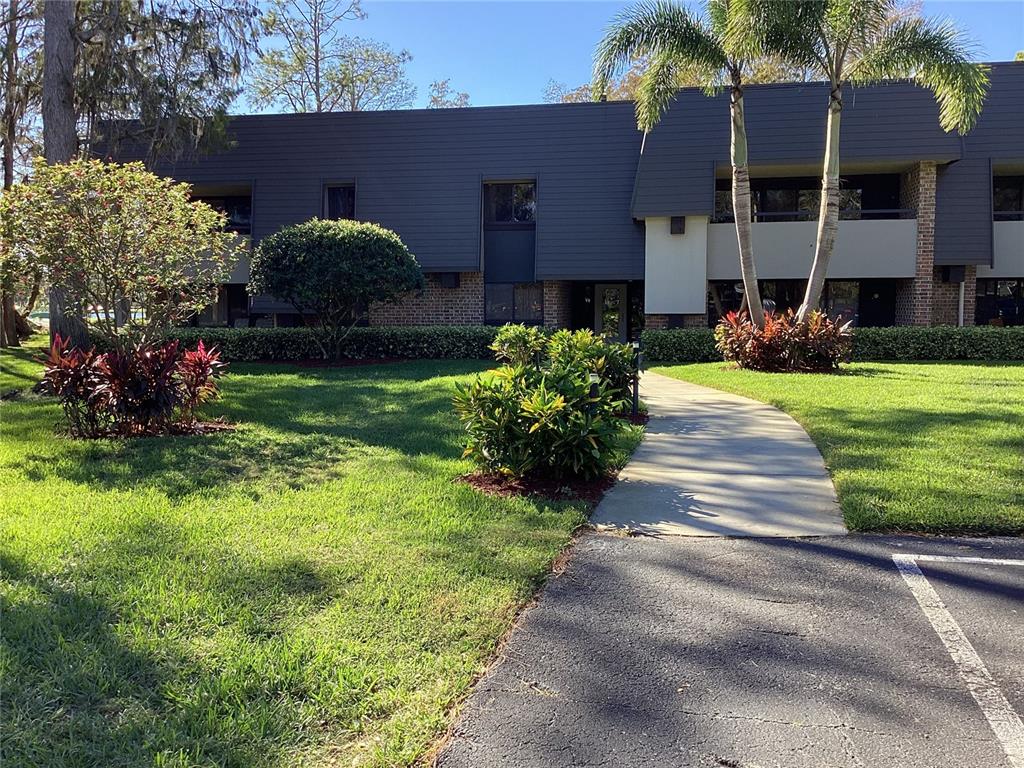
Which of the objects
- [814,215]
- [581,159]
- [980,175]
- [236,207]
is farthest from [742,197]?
[236,207]

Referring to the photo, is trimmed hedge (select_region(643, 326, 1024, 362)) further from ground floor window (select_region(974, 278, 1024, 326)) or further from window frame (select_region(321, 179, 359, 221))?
window frame (select_region(321, 179, 359, 221))

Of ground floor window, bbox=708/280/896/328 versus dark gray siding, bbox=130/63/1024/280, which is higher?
dark gray siding, bbox=130/63/1024/280

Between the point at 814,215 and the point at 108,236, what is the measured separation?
57.3 ft

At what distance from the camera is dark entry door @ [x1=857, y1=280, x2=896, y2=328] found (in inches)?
776

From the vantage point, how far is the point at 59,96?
42.1 ft

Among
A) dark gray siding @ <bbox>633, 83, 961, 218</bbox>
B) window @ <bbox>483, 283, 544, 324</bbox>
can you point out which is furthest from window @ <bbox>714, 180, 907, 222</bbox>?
window @ <bbox>483, 283, 544, 324</bbox>

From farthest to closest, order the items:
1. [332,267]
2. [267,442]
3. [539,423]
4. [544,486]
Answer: [332,267], [267,442], [544,486], [539,423]

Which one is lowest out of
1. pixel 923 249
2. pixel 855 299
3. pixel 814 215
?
pixel 855 299

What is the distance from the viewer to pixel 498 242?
795 inches

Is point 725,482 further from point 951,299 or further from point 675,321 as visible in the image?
point 951,299

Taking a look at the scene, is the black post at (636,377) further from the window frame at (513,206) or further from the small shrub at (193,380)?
the window frame at (513,206)

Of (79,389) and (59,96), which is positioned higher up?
(59,96)

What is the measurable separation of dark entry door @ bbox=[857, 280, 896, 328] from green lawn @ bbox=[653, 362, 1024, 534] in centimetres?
695

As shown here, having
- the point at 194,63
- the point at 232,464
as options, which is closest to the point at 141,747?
the point at 232,464
